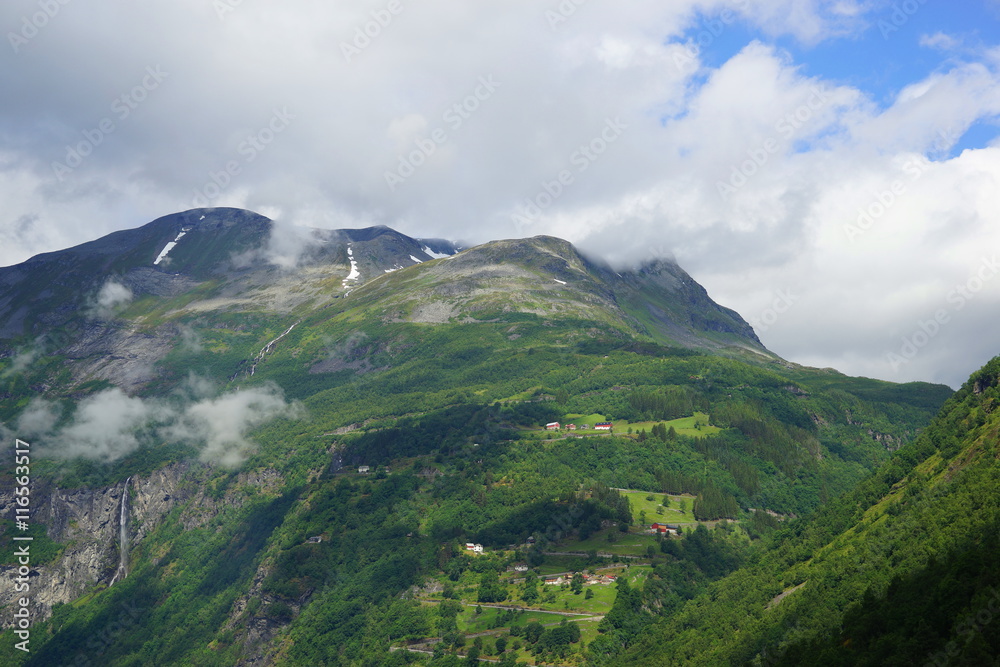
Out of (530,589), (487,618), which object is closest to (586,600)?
(530,589)

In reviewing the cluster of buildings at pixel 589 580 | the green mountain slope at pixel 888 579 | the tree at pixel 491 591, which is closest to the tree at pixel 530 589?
the cluster of buildings at pixel 589 580

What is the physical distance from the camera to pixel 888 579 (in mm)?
110375

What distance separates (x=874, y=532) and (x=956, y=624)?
56.7 m

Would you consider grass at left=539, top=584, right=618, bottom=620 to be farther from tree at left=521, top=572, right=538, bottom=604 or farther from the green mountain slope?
the green mountain slope

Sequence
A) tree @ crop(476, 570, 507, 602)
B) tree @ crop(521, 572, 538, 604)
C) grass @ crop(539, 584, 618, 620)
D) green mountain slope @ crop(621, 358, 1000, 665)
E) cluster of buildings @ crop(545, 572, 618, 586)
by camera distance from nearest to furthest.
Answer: green mountain slope @ crop(621, 358, 1000, 665), grass @ crop(539, 584, 618, 620), tree @ crop(521, 572, 538, 604), cluster of buildings @ crop(545, 572, 618, 586), tree @ crop(476, 570, 507, 602)

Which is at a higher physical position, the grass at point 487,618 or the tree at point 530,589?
the tree at point 530,589

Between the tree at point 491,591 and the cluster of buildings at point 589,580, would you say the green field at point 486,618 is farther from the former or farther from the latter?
the cluster of buildings at point 589,580

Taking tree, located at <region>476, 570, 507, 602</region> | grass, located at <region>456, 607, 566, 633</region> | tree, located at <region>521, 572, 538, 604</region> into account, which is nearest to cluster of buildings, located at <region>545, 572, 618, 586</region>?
tree, located at <region>521, 572, 538, 604</region>

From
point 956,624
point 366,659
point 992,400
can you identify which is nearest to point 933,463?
point 992,400

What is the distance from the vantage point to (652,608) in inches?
6880

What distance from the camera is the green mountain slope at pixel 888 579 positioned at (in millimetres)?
84438

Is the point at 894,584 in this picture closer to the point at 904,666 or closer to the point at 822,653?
the point at 822,653

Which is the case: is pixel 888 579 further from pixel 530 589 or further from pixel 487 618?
pixel 487 618

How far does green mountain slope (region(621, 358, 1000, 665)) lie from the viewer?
3324 inches
